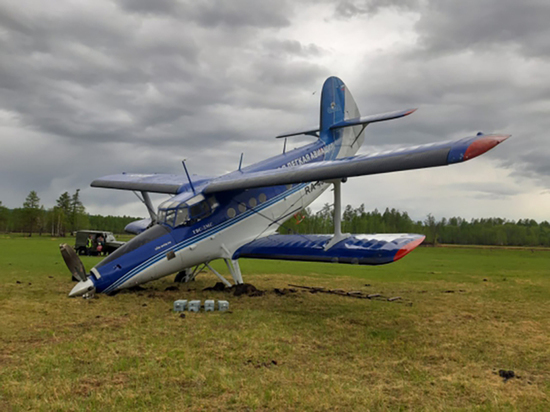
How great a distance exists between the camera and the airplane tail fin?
20047mm

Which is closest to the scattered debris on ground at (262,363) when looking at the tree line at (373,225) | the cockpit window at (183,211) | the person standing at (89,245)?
the cockpit window at (183,211)

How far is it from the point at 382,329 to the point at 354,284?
8995mm

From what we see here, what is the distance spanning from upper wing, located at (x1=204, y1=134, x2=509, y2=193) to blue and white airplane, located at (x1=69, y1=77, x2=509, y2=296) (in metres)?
0.02

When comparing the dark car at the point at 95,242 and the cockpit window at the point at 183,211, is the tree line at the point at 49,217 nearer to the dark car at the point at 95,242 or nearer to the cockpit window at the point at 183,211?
the dark car at the point at 95,242

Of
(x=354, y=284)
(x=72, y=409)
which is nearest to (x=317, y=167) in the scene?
(x=72, y=409)

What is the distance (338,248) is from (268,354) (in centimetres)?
585

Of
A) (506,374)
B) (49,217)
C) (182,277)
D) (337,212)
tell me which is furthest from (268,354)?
(49,217)

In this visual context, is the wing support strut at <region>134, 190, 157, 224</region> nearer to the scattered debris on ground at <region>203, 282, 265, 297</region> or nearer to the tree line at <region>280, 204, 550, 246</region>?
the scattered debris on ground at <region>203, 282, 265, 297</region>

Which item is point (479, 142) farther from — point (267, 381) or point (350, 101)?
point (350, 101)

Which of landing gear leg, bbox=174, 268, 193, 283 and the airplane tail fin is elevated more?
the airplane tail fin

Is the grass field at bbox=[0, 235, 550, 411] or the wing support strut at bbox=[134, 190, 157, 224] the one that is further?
the wing support strut at bbox=[134, 190, 157, 224]

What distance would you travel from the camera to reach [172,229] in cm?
1209

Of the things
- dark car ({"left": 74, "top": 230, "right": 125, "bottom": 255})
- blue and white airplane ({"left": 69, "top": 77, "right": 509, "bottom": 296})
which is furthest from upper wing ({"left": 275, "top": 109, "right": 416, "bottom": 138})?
dark car ({"left": 74, "top": 230, "right": 125, "bottom": 255})

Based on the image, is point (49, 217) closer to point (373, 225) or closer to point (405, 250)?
point (373, 225)
